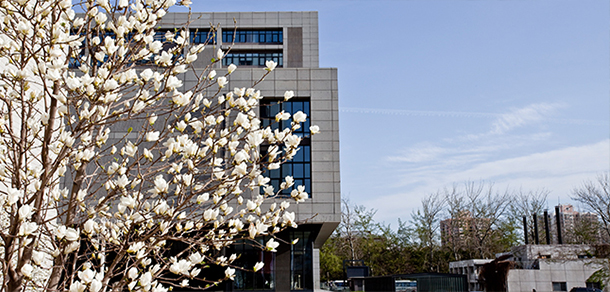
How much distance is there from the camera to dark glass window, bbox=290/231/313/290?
2084 cm

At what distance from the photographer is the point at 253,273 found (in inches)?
807

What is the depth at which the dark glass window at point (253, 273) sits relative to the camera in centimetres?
2050

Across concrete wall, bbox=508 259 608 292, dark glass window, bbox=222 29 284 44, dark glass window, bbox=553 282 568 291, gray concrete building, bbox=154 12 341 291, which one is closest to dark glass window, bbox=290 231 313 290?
gray concrete building, bbox=154 12 341 291

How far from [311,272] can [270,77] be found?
823cm

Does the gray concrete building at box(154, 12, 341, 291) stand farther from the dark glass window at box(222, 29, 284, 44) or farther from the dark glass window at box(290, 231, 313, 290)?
the dark glass window at box(222, 29, 284, 44)

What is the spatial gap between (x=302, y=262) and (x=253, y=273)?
2.13m

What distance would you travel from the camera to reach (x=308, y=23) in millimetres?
32625

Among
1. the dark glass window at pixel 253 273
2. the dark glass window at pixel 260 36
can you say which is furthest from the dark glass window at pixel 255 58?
the dark glass window at pixel 253 273

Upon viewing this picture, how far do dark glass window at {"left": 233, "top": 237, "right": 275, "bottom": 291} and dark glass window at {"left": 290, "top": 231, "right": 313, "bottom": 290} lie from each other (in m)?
0.84

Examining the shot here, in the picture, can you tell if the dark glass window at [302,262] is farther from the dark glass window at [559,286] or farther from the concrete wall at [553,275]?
the dark glass window at [559,286]

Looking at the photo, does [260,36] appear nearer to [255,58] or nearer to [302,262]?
[255,58]

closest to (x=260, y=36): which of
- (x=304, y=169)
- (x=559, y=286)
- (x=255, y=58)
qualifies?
(x=255, y=58)

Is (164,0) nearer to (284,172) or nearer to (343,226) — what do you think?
(284,172)

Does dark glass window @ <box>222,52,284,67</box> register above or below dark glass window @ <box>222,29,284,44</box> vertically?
below
